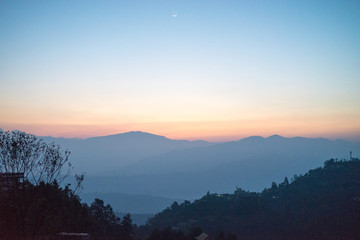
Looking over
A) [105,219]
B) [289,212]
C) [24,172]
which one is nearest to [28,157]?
[24,172]

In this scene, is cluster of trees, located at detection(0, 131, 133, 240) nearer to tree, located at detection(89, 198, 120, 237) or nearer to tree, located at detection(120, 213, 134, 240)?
tree, located at detection(89, 198, 120, 237)

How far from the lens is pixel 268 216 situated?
63.8m

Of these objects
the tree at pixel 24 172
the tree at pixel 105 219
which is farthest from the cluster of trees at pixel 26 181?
the tree at pixel 105 219

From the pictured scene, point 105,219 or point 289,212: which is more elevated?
point 105,219

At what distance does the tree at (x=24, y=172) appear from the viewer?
46.9ft

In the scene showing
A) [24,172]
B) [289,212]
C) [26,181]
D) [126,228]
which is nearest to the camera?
[24,172]

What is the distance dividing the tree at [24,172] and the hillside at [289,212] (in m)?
42.4

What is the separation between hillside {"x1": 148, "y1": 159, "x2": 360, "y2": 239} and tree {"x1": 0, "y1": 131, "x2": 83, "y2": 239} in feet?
139

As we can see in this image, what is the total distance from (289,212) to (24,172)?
5980 cm

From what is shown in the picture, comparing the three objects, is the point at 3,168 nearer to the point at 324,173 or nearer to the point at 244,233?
the point at 244,233

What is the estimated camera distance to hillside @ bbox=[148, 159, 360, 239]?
51.1m

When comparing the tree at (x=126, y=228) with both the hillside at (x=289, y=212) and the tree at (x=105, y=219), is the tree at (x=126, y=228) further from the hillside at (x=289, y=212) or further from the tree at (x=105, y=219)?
the hillside at (x=289, y=212)

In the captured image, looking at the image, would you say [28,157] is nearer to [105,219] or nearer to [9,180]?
[9,180]

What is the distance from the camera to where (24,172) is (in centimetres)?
1447
